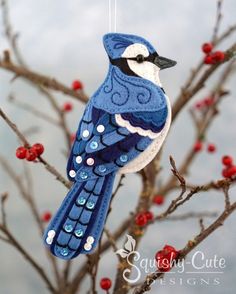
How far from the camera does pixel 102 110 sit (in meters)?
0.58

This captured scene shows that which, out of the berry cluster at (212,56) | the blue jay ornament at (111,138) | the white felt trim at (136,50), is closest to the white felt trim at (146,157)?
the blue jay ornament at (111,138)

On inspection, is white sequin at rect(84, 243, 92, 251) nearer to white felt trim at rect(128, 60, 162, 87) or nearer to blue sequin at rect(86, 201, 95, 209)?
blue sequin at rect(86, 201, 95, 209)

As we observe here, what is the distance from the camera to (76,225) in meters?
0.56

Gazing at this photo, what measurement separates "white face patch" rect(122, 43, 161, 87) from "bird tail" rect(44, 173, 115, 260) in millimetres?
168

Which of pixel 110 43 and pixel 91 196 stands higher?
pixel 110 43

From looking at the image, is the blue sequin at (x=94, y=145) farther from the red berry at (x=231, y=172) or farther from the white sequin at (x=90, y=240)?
the red berry at (x=231, y=172)

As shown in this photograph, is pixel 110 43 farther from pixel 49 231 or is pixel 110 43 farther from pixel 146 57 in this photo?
pixel 49 231

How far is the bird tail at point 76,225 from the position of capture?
55cm

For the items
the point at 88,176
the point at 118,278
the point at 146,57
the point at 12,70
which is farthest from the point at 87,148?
the point at 12,70

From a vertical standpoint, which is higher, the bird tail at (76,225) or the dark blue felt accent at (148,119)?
the dark blue felt accent at (148,119)

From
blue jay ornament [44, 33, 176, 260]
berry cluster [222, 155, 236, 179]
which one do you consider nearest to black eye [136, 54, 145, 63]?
blue jay ornament [44, 33, 176, 260]

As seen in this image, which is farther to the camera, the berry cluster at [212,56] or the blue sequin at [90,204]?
the berry cluster at [212,56]

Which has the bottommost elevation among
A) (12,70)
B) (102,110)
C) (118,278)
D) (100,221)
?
(118,278)

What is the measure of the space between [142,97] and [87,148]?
96 mm
